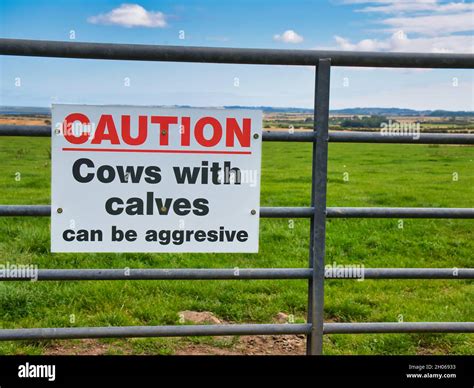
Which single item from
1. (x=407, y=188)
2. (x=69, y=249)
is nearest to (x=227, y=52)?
(x=69, y=249)

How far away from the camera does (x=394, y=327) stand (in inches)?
137

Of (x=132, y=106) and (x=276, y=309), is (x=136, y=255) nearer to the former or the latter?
(x=276, y=309)

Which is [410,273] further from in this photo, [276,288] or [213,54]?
[276,288]

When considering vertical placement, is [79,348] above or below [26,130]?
below

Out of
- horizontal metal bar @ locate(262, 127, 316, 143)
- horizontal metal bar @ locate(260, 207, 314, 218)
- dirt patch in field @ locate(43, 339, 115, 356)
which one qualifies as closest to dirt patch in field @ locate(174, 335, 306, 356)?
dirt patch in field @ locate(43, 339, 115, 356)

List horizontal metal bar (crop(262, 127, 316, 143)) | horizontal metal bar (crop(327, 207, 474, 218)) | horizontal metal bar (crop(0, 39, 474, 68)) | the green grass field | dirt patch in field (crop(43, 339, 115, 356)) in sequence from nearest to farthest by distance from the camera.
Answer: horizontal metal bar (crop(0, 39, 474, 68)) < horizontal metal bar (crop(262, 127, 316, 143)) < horizontal metal bar (crop(327, 207, 474, 218)) < dirt patch in field (crop(43, 339, 115, 356)) < the green grass field

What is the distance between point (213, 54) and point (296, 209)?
0.89 meters

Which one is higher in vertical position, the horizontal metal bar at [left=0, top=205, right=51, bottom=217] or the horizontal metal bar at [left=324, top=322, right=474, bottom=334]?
the horizontal metal bar at [left=0, top=205, right=51, bottom=217]

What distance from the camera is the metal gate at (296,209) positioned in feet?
10.3

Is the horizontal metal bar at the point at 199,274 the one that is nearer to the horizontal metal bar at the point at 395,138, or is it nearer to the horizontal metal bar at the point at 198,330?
the horizontal metal bar at the point at 198,330

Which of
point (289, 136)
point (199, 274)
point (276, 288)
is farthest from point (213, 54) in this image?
point (276, 288)

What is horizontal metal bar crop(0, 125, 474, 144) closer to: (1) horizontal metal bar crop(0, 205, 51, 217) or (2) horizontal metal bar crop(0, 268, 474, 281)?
(1) horizontal metal bar crop(0, 205, 51, 217)

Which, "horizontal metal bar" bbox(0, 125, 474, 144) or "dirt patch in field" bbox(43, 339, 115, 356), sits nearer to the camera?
"horizontal metal bar" bbox(0, 125, 474, 144)

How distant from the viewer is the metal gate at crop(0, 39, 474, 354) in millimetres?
3133
